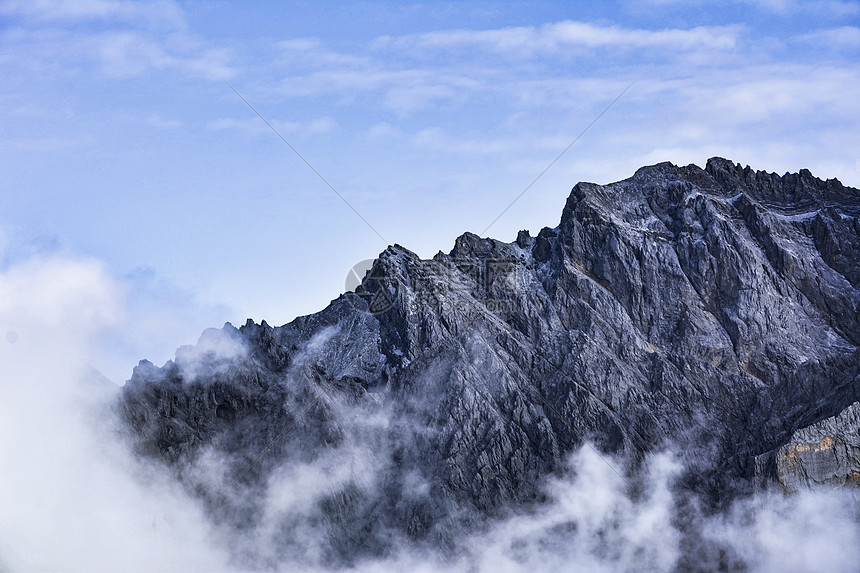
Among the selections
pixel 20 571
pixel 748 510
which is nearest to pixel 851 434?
pixel 748 510

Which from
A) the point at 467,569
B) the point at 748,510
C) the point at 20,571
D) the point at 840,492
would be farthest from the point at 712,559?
the point at 20,571

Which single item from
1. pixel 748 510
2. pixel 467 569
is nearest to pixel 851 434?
pixel 748 510

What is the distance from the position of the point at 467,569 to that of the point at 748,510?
154 ft

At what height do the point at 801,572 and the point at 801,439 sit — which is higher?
the point at 801,439

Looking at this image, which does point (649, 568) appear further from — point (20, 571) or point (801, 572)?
point (20, 571)

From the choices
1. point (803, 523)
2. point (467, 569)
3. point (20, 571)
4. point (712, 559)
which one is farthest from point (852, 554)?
point (20, 571)

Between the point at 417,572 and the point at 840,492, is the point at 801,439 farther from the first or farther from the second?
the point at 417,572

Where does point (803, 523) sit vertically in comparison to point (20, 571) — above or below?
below

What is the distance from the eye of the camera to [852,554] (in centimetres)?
19288

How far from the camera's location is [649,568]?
199500 mm

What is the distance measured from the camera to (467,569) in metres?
200

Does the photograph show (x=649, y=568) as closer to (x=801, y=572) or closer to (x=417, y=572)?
(x=801, y=572)

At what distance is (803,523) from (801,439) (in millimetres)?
13423

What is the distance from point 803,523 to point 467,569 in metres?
54.6
